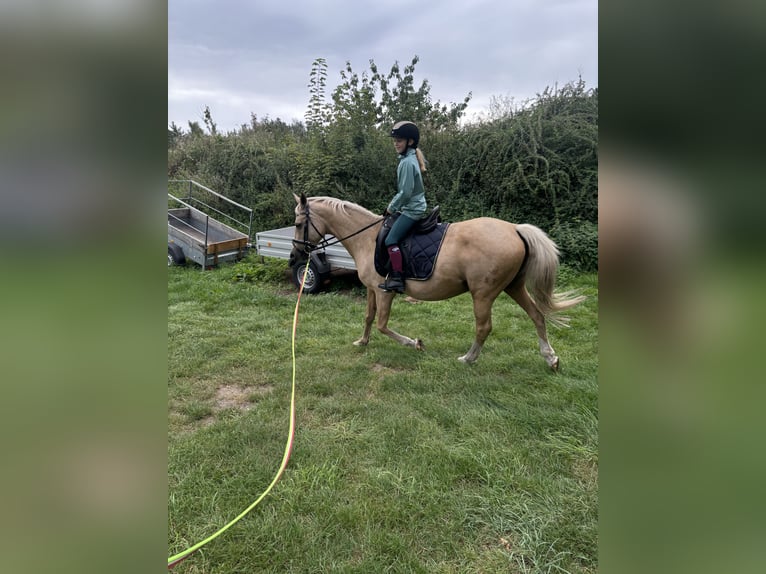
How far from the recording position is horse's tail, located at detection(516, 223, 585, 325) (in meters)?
3.85

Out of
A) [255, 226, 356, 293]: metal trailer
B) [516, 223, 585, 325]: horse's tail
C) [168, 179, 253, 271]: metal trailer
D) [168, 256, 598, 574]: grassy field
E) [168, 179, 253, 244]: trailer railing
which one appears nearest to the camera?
[168, 256, 598, 574]: grassy field

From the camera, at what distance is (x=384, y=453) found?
2.71 metres

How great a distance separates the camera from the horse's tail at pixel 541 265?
12.6 feet

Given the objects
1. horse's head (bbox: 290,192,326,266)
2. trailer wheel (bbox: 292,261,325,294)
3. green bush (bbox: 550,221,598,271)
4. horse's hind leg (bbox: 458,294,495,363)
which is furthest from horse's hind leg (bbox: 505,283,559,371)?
green bush (bbox: 550,221,598,271)

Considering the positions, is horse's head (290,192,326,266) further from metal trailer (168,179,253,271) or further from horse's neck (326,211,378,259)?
metal trailer (168,179,253,271)

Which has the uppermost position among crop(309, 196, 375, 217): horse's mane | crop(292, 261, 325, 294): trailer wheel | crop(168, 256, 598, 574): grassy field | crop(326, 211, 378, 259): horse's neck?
crop(309, 196, 375, 217): horse's mane

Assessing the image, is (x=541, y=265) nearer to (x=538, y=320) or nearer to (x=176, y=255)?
(x=538, y=320)

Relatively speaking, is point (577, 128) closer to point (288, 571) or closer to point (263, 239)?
point (263, 239)

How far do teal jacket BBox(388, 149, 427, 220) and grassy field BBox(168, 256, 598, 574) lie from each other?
1572mm

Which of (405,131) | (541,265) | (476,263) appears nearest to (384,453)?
(476,263)

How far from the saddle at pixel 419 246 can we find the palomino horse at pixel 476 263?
0.24ft

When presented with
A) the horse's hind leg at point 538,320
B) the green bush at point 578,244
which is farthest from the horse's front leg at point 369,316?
the green bush at point 578,244

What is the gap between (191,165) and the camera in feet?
46.1
